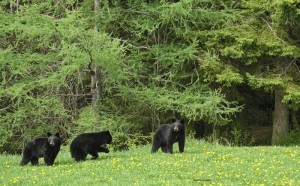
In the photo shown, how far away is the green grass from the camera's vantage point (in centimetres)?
1427

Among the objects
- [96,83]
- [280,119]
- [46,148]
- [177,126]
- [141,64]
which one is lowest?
[280,119]

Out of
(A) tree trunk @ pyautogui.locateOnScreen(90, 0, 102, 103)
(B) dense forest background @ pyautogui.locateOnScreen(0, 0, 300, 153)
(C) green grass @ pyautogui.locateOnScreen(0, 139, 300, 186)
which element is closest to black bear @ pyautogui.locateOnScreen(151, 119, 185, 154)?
(C) green grass @ pyautogui.locateOnScreen(0, 139, 300, 186)

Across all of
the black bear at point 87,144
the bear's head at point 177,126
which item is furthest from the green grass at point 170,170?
the bear's head at point 177,126

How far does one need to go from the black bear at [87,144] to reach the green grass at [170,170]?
302mm

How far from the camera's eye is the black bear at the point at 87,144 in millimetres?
17016

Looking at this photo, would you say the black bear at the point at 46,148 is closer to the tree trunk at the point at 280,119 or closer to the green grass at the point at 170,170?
the green grass at the point at 170,170

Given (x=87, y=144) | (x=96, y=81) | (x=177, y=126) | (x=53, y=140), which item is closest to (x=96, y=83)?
(x=96, y=81)

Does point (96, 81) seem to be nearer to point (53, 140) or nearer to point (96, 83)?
point (96, 83)

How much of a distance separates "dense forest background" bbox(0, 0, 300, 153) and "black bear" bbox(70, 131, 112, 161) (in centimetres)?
775

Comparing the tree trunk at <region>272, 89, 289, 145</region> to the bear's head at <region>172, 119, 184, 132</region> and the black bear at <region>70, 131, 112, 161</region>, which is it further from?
the black bear at <region>70, 131, 112, 161</region>

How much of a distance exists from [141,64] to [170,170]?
45.4ft

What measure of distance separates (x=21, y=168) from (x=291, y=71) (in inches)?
578

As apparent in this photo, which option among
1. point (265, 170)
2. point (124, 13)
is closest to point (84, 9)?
point (124, 13)

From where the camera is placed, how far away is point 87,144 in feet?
55.8
